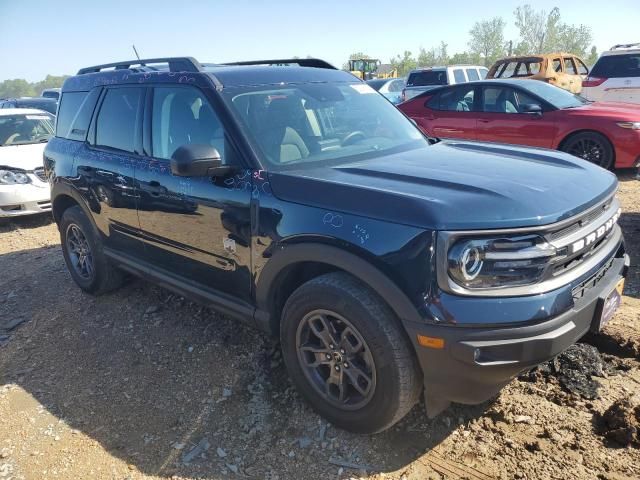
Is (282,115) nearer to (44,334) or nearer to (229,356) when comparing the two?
(229,356)

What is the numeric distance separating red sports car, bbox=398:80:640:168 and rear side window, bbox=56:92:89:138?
4118 millimetres

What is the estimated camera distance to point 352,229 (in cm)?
241

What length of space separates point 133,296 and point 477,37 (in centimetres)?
5586

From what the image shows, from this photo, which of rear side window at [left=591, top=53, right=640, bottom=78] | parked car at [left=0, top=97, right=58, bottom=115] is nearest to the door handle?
rear side window at [left=591, top=53, right=640, bottom=78]

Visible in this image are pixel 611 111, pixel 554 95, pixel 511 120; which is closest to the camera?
pixel 611 111

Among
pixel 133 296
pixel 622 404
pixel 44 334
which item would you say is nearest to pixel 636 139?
pixel 622 404

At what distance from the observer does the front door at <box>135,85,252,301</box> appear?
3.00 metres

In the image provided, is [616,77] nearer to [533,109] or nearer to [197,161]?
[533,109]

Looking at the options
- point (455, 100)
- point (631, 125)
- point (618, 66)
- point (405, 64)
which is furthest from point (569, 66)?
point (405, 64)

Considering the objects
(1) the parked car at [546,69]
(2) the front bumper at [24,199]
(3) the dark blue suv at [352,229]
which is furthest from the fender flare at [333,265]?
(1) the parked car at [546,69]

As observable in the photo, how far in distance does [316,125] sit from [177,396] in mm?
1935

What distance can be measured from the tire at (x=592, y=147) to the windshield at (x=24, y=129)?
8.48m

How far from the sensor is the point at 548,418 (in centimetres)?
273

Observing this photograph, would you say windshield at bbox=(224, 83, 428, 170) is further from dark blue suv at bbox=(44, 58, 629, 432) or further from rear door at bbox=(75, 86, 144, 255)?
rear door at bbox=(75, 86, 144, 255)
